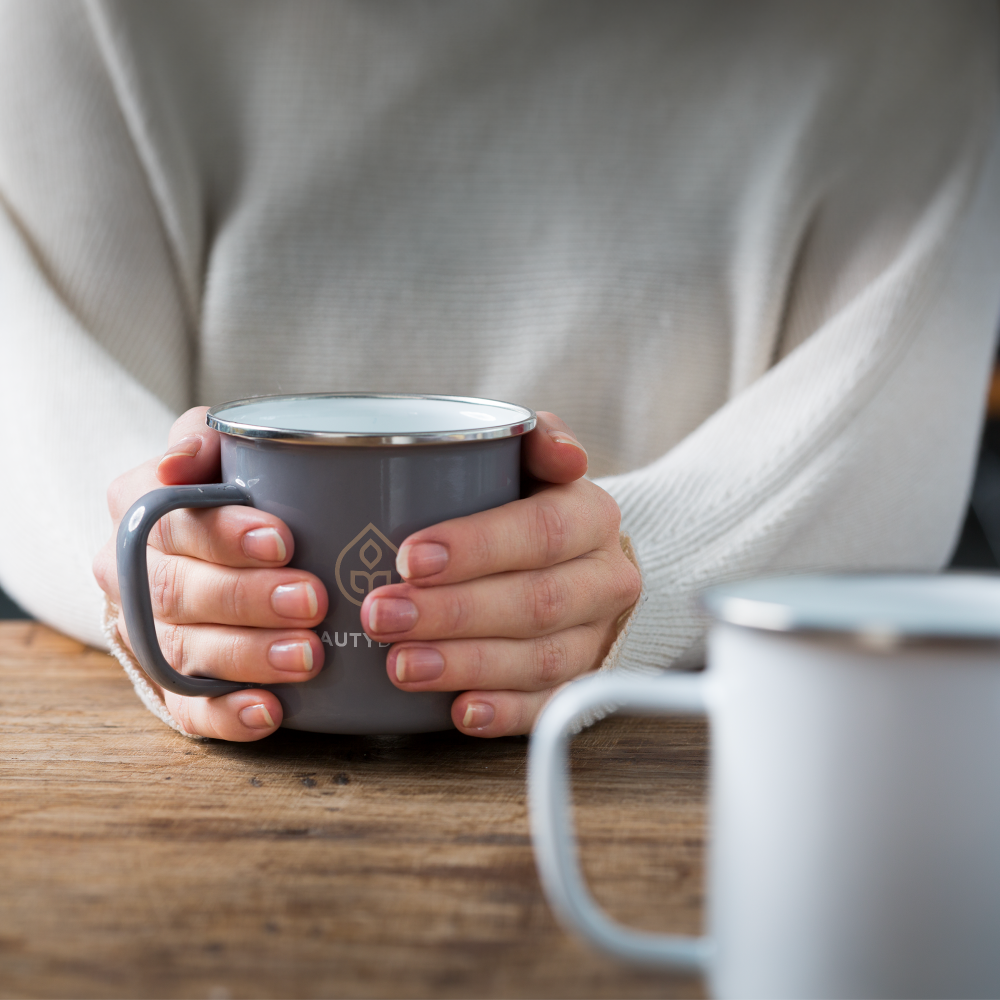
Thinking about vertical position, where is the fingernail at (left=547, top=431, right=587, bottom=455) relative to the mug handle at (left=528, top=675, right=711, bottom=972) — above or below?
above

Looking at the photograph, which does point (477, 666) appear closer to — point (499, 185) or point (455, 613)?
point (455, 613)

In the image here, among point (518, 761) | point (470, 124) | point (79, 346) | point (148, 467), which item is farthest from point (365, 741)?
point (470, 124)

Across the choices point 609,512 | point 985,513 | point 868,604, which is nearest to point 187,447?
point 609,512

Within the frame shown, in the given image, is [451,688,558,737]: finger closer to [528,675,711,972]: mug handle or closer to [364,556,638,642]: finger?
[364,556,638,642]: finger

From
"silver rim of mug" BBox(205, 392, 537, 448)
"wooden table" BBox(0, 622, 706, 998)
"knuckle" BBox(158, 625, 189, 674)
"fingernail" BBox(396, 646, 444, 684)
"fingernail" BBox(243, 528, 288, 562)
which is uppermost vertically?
"silver rim of mug" BBox(205, 392, 537, 448)

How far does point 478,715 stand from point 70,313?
53 centimetres

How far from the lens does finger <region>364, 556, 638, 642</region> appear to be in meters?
0.42

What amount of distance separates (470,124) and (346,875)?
761mm

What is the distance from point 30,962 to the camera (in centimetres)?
30

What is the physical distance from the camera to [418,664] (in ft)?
1.40

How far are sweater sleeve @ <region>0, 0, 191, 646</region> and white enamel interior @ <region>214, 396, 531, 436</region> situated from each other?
0.23 metres

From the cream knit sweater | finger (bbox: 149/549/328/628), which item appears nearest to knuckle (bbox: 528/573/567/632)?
finger (bbox: 149/549/328/628)

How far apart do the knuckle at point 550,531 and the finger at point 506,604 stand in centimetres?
Answer: 1

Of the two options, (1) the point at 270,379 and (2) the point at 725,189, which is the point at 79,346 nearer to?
(1) the point at 270,379
